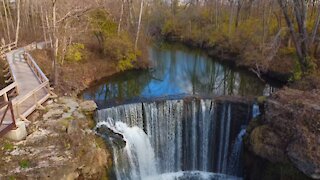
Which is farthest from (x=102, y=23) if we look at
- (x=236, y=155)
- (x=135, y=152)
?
(x=236, y=155)

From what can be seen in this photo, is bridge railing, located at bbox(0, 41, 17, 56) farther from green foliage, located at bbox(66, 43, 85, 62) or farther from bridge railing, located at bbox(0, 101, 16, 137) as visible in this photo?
bridge railing, located at bbox(0, 101, 16, 137)

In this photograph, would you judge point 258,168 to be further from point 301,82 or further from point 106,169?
point 106,169

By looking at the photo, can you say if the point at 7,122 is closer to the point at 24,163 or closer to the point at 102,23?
the point at 24,163

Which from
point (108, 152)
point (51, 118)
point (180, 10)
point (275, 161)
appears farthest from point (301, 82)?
point (180, 10)

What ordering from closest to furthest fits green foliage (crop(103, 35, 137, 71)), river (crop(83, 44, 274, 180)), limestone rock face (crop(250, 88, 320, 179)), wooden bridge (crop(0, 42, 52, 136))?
wooden bridge (crop(0, 42, 52, 136)) < limestone rock face (crop(250, 88, 320, 179)) < river (crop(83, 44, 274, 180)) < green foliage (crop(103, 35, 137, 71))

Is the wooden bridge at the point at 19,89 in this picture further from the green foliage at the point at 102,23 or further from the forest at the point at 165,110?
the green foliage at the point at 102,23

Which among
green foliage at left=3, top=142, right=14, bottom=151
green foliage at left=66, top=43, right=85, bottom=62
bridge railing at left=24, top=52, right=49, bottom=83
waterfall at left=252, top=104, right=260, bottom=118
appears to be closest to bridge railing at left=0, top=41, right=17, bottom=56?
bridge railing at left=24, top=52, right=49, bottom=83

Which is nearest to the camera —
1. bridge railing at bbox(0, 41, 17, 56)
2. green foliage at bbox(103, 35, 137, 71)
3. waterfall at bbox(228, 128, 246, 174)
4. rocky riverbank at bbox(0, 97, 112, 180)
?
rocky riverbank at bbox(0, 97, 112, 180)
